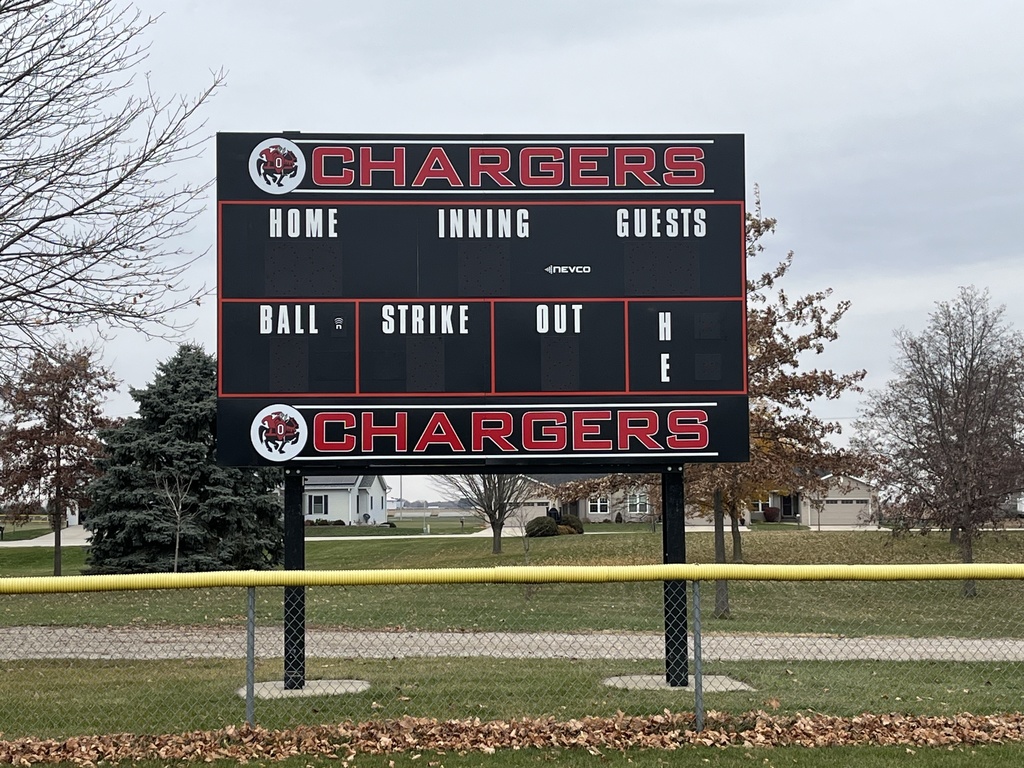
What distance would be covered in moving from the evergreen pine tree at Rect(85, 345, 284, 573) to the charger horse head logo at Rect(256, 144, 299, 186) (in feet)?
66.9

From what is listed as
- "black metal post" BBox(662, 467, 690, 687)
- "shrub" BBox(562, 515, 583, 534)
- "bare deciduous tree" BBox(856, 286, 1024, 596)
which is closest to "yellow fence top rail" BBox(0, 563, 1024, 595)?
"black metal post" BBox(662, 467, 690, 687)

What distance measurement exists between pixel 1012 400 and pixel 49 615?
1136 inches

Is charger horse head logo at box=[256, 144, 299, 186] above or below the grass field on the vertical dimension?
above

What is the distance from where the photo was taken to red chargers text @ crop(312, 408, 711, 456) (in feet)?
33.0

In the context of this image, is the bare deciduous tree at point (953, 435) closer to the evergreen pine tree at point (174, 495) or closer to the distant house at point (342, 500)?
the evergreen pine tree at point (174, 495)

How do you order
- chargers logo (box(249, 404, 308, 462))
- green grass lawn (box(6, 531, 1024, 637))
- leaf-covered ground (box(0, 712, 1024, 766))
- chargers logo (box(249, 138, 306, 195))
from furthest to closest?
green grass lawn (box(6, 531, 1024, 637)), chargers logo (box(249, 138, 306, 195)), chargers logo (box(249, 404, 308, 462)), leaf-covered ground (box(0, 712, 1024, 766))

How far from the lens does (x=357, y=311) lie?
1009 cm

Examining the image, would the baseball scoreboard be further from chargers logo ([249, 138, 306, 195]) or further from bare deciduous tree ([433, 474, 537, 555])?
bare deciduous tree ([433, 474, 537, 555])

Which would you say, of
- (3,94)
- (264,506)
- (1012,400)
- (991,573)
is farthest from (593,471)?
(1012,400)

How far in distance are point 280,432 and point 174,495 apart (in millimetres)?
22017

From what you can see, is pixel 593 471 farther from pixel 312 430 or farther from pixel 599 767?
pixel 599 767

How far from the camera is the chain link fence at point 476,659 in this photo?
295 inches

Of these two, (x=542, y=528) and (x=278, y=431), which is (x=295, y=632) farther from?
(x=542, y=528)

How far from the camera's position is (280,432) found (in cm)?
998
